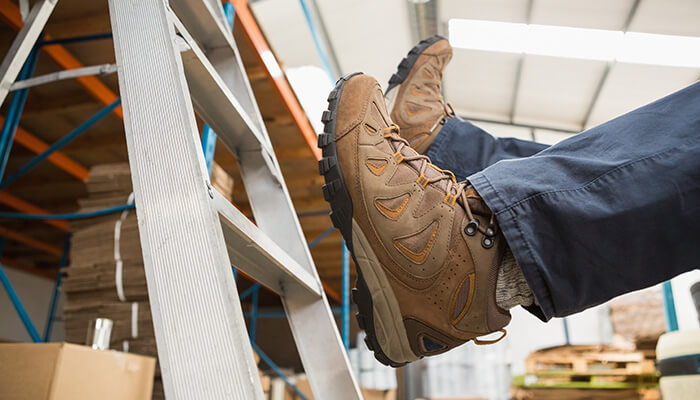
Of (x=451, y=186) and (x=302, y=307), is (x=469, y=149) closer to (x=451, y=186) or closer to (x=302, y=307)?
(x=451, y=186)

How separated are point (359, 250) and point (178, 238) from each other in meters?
0.34

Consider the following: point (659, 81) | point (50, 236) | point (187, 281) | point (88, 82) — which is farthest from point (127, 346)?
point (659, 81)

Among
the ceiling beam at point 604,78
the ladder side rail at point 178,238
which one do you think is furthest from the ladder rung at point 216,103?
the ceiling beam at point 604,78

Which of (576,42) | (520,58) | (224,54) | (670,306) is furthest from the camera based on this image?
(520,58)

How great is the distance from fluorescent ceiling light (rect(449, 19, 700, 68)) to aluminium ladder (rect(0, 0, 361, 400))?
7095 millimetres

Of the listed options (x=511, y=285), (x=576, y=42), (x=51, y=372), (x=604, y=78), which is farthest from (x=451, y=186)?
(x=604, y=78)

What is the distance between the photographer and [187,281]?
1.81 ft

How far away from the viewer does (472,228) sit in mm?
773

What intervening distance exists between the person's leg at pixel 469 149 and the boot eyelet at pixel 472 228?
48 centimetres

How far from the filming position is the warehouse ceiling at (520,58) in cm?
670

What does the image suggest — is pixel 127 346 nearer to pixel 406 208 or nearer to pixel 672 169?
pixel 406 208

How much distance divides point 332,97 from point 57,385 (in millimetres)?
835

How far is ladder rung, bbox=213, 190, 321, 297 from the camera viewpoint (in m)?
0.67

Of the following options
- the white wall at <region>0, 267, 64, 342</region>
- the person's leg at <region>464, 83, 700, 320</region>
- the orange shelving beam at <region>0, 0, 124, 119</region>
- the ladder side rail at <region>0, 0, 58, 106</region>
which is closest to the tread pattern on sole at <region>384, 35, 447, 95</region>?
the person's leg at <region>464, 83, 700, 320</region>
